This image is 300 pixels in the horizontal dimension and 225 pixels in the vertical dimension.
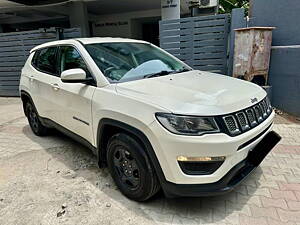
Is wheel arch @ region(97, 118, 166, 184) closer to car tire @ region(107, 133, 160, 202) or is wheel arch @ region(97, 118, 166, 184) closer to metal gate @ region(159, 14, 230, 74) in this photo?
car tire @ region(107, 133, 160, 202)

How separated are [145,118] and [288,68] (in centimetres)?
433

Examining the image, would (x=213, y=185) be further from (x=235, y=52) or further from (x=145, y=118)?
(x=235, y=52)

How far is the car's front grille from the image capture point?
2.14 metres

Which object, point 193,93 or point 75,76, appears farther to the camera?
point 75,76

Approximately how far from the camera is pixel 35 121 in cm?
468

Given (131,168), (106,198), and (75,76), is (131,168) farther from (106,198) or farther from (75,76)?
(75,76)

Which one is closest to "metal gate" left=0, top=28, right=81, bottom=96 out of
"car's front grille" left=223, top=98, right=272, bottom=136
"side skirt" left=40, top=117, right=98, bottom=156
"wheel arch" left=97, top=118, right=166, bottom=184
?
"side skirt" left=40, top=117, right=98, bottom=156

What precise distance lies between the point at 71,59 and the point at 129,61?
2.78 ft

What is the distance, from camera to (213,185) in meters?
2.14

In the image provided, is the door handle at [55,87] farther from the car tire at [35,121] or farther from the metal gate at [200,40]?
the metal gate at [200,40]

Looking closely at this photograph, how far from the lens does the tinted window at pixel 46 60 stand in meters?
3.81

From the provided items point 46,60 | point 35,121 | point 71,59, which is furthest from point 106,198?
point 35,121

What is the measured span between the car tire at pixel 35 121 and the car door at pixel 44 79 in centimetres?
34

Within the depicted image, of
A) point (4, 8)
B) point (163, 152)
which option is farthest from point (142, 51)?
point (4, 8)
